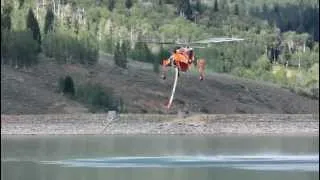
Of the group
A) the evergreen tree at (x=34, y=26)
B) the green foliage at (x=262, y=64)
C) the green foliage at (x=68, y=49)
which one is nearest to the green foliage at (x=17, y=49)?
the evergreen tree at (x=34, y=26)

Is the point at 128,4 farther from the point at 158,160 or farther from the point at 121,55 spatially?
the point at 158,160

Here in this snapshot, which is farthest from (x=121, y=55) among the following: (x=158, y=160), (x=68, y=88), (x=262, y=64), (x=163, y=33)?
(x=158, y=160)

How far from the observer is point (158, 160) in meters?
48.6

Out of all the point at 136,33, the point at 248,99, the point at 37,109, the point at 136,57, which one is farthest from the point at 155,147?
the point at 136,33

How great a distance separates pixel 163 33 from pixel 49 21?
11160mm

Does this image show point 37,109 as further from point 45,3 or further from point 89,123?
point 45,3

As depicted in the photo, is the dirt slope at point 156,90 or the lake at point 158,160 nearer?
the lake at point 158,160

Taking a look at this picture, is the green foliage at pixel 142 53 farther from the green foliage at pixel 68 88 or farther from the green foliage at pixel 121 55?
the green foliage at pixel 68 88

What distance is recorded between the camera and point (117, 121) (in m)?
79.6

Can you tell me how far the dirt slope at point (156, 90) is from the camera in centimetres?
10231

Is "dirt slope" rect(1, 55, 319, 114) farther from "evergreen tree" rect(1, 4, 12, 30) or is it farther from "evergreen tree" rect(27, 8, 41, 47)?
"evergreen tree" rect(1, 4, 12, 30)

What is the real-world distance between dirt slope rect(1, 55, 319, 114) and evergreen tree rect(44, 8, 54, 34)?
6.18m

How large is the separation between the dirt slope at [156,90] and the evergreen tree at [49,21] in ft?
20.3

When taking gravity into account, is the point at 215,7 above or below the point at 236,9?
above
